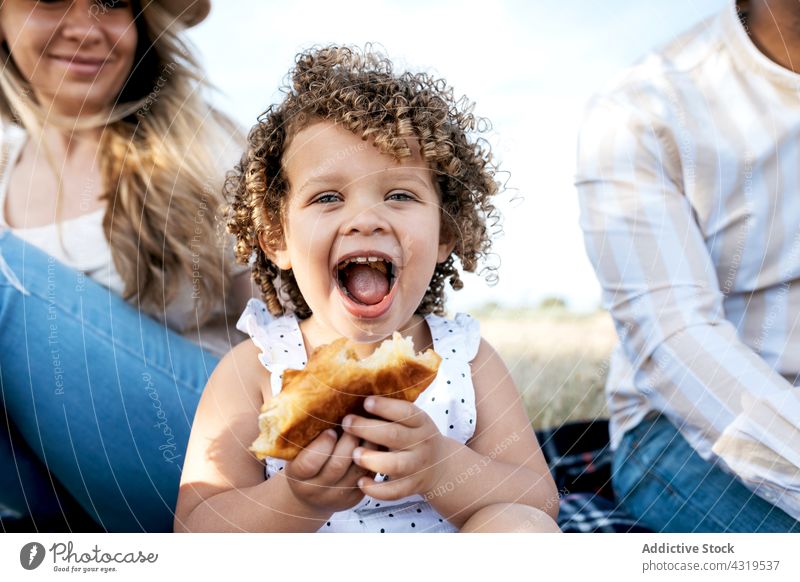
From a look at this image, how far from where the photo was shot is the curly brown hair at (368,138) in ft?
2.44

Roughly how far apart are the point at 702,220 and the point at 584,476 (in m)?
0.33

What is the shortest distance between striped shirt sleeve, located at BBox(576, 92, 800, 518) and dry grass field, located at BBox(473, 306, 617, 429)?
1.9 inches

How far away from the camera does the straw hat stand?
85 cm

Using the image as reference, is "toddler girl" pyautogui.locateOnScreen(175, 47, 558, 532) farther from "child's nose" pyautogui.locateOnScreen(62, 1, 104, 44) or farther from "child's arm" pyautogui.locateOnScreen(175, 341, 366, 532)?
"child's nose" pyautogui.locateOnScreen(62, 1, 104, 44)

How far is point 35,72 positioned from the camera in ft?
2.80

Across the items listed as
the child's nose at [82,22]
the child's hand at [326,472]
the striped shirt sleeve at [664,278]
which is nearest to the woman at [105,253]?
the child's nose at [82,22]

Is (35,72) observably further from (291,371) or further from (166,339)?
(291,371)

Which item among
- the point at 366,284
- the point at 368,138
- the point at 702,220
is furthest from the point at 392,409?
the point at 702,220

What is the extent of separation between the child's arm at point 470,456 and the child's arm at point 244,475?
2 cm

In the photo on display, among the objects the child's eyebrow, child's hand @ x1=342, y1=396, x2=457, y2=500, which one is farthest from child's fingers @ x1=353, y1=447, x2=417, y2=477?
the child's eyebrow

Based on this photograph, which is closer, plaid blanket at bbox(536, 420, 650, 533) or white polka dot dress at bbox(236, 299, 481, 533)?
white polka dot dress at bbox(236, 299, 481, 533)
